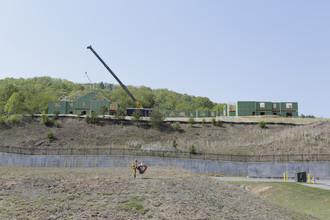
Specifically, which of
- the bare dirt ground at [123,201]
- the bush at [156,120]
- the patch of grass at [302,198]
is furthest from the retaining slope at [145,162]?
the bare dirt ground at [123,201]

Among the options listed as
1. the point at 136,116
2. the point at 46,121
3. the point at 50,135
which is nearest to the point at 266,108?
the point at 136,116

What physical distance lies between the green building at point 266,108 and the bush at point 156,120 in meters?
26.1

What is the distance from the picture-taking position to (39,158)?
173ft

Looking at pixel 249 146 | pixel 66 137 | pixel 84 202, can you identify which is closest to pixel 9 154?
pixel 66 137

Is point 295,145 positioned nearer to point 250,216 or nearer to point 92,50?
point 250,216

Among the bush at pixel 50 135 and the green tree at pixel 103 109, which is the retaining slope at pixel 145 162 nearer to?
the bush at pixel 50 135

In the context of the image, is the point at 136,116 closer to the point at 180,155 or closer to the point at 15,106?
the point at 180,155

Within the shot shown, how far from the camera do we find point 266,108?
3533 inches

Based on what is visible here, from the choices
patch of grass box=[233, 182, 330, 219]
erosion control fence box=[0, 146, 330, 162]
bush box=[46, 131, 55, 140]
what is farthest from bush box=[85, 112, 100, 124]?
patch of grass box=[233, 182, 330, 219]

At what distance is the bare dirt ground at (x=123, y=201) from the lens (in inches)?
628

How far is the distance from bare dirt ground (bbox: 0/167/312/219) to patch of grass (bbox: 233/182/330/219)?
372 cm

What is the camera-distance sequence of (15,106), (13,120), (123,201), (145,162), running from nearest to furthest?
(123,201)
(145,162)
(13,120)
(15,106)

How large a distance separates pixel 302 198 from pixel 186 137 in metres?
44.3

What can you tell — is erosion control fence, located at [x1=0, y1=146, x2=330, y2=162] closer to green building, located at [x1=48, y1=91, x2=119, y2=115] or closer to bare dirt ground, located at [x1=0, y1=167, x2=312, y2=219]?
green building, located at [x1=48, y1=91, x2=119, y2=115]
